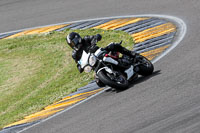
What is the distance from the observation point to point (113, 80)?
416 inches

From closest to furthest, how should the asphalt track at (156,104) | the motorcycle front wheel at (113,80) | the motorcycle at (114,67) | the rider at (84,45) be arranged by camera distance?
the asphalt track at (156,104) < the motorcycle front wheel at (113,80) < the motorcycle at (114,67) < the rider at (84,45)

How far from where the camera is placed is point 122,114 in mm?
9336

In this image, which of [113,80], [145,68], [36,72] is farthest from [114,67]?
[36,72]

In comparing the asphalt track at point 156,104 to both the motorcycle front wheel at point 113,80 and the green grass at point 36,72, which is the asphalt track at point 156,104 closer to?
the motorcycle front wheel at point 113,80

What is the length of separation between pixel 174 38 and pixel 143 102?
4421 mm

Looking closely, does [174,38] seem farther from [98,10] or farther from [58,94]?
[98,10]

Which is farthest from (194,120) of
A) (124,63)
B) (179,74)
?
(124,63)

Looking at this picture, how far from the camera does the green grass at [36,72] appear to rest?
12588 millimetres

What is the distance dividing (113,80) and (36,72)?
520 cm

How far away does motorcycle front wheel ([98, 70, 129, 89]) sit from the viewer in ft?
34.2

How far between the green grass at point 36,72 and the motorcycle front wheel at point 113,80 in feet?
6.92

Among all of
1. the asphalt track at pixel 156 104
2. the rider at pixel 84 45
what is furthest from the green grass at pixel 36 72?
the asphalt track at pixel 156 104

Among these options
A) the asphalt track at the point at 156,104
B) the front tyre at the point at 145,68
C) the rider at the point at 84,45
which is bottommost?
the asphalt track at the point at 156,104

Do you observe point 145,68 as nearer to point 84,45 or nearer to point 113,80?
point 113,80
